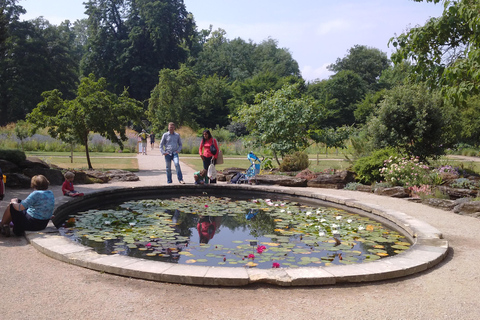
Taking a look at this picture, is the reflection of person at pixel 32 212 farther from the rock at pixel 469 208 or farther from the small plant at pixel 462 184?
the small plant at pixel 462 184

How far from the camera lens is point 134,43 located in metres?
56.7

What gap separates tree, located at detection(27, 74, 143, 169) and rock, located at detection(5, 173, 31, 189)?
486cm

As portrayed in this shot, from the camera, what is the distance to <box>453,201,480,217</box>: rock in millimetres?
8212

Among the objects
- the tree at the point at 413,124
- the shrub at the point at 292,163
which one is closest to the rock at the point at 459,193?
the tree at the point at 413,124

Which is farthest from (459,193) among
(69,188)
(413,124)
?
(69,188)

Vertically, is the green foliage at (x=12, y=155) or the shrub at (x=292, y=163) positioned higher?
the green foliage at (x=12, y=155)

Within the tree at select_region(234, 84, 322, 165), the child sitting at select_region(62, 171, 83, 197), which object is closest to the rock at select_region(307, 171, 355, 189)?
the tree at select_region(234, 84, 322, 165)

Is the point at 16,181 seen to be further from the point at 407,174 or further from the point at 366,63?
the point at 366,63

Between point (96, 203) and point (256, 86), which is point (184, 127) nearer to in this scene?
point (256, 86)

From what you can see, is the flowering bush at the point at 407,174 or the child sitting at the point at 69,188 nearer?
the child sitting at the point at 69,188

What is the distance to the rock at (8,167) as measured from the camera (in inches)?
418

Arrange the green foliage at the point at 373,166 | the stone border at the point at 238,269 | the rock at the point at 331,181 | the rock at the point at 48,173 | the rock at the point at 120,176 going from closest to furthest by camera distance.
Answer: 1. the stone border at the point at 238,269
2. the rock at the point at 48,173
3. the green foliage at the point at 373,166
4. the rock at the point at 331,181
5. the rock at the point at 120,176

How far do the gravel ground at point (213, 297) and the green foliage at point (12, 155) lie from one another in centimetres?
723

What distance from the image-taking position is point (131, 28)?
2371 inches
